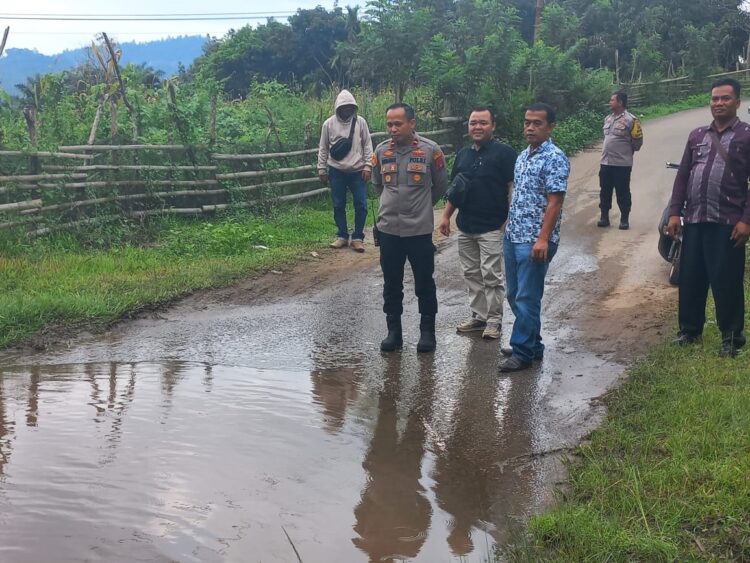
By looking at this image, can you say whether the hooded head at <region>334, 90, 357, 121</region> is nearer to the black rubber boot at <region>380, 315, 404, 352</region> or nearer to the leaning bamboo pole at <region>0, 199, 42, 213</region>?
the leaning bamboo pole at <region>0, 199, 42, 213</region>

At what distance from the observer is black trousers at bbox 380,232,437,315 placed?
5.85 meters

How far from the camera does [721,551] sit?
2.99m

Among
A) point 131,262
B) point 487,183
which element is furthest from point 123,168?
point 487,183

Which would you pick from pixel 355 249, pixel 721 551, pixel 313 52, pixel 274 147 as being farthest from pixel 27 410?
pixel 313 52

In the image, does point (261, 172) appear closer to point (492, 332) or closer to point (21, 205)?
point (21, 205)

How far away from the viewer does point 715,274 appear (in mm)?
5207

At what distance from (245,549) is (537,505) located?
1311 millimetres

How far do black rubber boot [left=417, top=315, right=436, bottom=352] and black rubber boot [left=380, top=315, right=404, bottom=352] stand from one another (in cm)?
16

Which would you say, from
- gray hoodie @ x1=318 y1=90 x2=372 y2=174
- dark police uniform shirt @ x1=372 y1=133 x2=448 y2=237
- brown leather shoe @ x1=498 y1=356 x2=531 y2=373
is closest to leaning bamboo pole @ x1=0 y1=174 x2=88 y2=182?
gray hoodie @ x1=318 y1=90 x2=372 y2=174

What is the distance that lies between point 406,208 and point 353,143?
11.5 feet

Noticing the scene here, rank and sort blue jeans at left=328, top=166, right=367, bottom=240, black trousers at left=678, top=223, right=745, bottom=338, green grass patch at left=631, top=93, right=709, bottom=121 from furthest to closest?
green grass patch at left=631, top=93, right=709, bottom=121 < blue jeans at left=328, top=166, right=367, bottom=240 < black trousers at left=678, top=223, right=745, bottom=338

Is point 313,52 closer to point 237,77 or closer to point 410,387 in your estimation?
point 237,77

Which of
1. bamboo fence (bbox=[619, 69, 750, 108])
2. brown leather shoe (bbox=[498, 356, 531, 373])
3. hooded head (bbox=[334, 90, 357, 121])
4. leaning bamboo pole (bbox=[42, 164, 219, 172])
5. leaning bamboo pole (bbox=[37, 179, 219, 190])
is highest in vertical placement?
bamboo fence (bbox=[619, 69, 750, 108])

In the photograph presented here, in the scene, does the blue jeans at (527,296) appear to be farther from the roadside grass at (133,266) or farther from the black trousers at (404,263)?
the roadside grass at (133,266)
